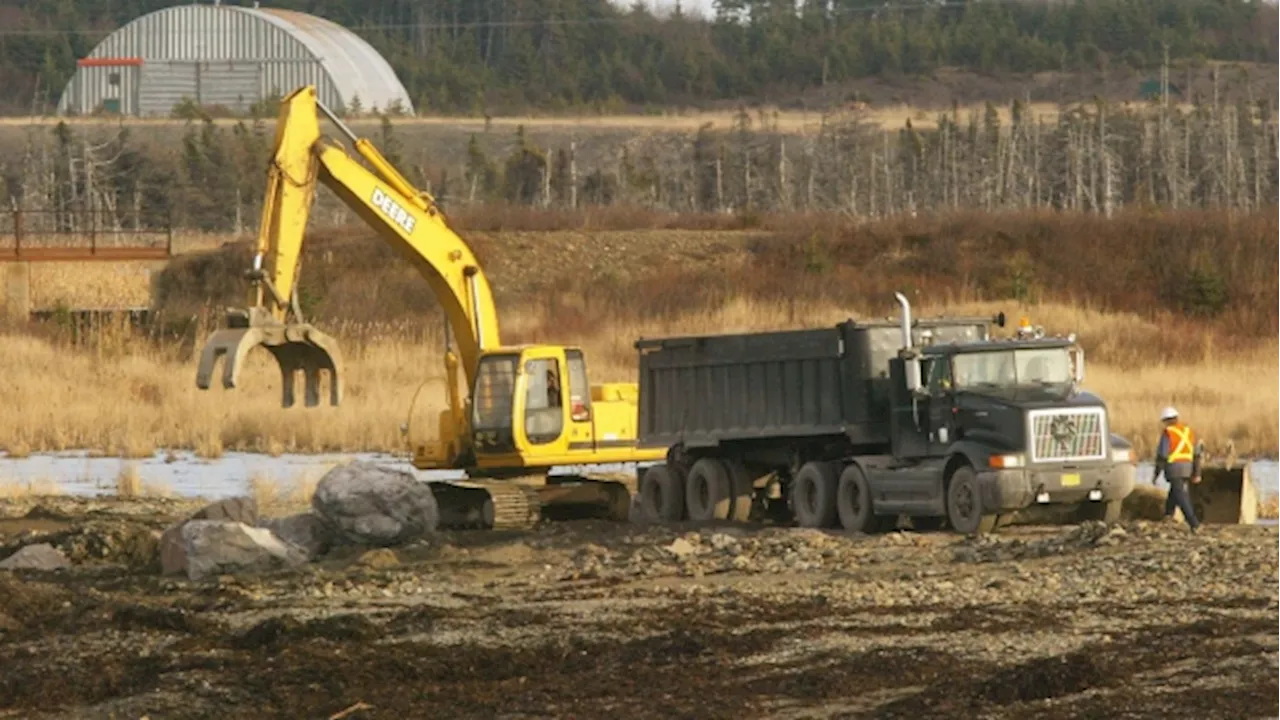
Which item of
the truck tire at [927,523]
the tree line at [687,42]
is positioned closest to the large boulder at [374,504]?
the truck tire at [927,523]

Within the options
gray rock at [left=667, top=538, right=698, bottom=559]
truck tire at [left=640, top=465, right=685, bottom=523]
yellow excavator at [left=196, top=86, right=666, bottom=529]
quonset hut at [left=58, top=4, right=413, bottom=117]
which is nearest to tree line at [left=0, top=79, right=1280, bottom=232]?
quonset hut at [left=58, top=4, right=413, bottom=117]

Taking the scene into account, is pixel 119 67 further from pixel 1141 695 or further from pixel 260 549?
pixel 1141 695

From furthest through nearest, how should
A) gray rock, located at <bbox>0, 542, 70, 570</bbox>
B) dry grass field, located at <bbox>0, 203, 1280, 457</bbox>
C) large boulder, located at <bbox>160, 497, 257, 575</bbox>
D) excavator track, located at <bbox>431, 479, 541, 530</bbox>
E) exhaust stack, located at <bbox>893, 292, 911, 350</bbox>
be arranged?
dry grass field, located at <bbox>0, 203, 1280, 457</bbox>
excavator track, located at <bbox>431, 479, 541, 530</bbox>
exhaust stack, located at <bbox>893, 292, 911, 350</bbox>
gray rock, located at <bbox>0, 542, 70, 570</bbox>
large boulder, located at <bbox>160, 497, 257, 575</bbox>

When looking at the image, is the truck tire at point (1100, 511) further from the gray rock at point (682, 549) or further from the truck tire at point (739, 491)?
the truck tire at point (739, 491)

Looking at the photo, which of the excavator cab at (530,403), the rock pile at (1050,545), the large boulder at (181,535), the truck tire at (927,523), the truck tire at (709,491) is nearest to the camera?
the rock pile at (1050,545)

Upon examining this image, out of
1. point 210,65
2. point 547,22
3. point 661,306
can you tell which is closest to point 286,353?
point 661,306

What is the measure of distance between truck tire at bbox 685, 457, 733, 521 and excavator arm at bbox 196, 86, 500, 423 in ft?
9.08

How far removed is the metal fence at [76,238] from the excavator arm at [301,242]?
3019 cm

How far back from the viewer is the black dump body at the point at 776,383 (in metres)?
29.3

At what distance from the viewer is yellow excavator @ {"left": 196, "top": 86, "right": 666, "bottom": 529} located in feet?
98.6

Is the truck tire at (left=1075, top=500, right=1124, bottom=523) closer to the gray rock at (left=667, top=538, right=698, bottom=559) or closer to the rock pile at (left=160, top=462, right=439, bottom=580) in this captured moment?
the gray rock at (left=667, top=538, right=698, bottom=559)

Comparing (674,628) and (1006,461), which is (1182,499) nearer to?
(1006,461)

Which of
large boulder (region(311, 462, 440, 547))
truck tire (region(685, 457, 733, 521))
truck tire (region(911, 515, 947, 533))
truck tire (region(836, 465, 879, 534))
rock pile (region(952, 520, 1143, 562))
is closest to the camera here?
rock pile (region(952, 520, 1143, 562))

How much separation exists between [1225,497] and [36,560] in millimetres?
12039
